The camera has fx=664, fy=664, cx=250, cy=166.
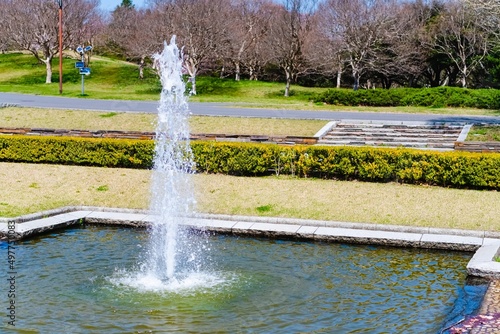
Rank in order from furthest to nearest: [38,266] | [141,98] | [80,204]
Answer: [141,98] → [80,204] → [38,266]

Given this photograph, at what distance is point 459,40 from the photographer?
4669cm

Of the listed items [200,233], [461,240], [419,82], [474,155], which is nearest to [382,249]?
[461,240]

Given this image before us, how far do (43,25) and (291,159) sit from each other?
35.9 meters

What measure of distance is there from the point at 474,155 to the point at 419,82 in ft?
141

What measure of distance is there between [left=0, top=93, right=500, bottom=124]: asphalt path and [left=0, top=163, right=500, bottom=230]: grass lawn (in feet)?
34.4

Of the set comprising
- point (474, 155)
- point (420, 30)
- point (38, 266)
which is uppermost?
point (420, 30)

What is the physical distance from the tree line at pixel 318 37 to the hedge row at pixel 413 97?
30.4ft

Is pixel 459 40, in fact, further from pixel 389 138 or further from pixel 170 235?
pixel 170 235

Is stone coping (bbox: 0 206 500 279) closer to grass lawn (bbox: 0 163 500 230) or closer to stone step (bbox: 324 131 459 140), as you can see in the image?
grass lawn (bbox: 0 163 500 230)

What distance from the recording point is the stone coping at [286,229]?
12.9 metres

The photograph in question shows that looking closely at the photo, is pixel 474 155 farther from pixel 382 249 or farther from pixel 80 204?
pixel 80 204

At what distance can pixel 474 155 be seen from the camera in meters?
17.0

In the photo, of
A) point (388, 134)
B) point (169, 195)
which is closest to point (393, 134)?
point (388, 134)

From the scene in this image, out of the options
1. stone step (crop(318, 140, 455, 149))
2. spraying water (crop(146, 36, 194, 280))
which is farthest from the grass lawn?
stone step (crop(318, 140, 455, 149))
